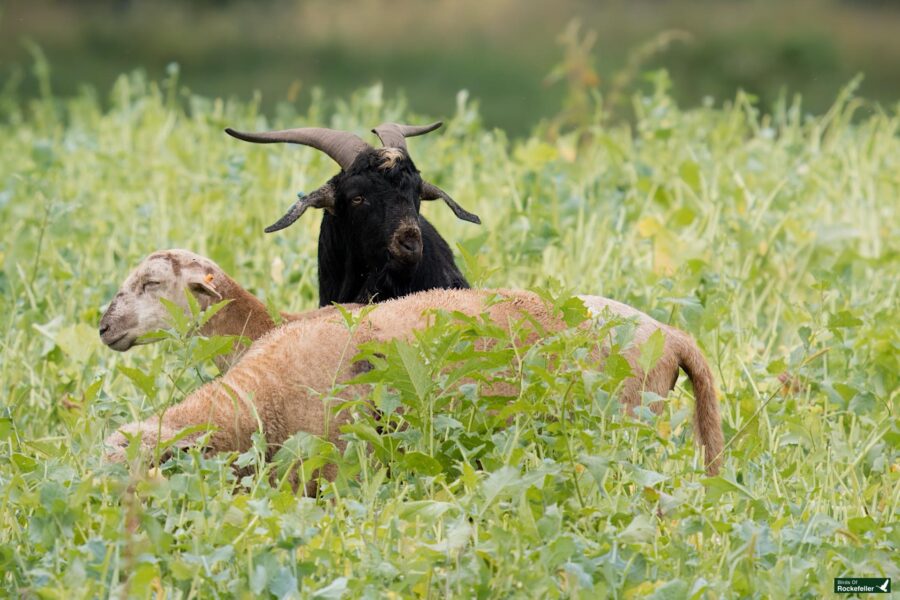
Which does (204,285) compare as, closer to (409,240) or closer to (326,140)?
(409,240)

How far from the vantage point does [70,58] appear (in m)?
20.3

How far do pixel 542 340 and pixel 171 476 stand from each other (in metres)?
1.08

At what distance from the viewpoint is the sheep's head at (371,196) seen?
546cm

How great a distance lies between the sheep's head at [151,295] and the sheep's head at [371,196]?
673 millimetres

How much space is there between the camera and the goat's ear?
4723 mm

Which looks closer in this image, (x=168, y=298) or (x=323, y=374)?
(x=323, y=374)

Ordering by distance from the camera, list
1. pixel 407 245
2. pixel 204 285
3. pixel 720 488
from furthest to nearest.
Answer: pixel 407 245 < pixel 204 285 < pixel 720 488

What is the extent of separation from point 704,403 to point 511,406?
929 mm

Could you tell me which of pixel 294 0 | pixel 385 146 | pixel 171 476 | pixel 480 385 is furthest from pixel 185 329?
pixel 294 0

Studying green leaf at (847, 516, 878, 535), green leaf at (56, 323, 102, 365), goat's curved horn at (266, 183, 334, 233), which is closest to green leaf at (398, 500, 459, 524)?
green leaf at (847, 516, 878, 535)

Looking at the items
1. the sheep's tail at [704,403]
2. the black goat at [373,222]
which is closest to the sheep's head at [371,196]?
the black goat at [373,222]

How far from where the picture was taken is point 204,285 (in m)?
4.71

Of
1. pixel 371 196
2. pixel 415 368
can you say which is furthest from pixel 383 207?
pixel 415 368

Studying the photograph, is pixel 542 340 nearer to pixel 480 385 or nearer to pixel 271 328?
pixel 480 385
